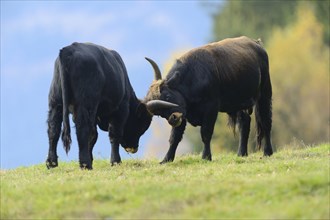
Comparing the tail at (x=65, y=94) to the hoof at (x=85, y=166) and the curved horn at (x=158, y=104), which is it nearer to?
the hoof at (x=85, y=166)

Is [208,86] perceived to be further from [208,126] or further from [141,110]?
[141,110]

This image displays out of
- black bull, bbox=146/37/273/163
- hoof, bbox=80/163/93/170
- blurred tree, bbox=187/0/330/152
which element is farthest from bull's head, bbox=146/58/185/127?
blurred tree, bbox=187/0/330/152

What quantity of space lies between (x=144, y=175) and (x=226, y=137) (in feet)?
106

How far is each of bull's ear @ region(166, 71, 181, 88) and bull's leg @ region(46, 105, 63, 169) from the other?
90.7 inches

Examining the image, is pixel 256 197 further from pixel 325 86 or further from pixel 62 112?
pixel 325 86

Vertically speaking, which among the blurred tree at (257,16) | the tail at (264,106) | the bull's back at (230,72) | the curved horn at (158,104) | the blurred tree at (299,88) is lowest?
the blurred tree at (299,88)

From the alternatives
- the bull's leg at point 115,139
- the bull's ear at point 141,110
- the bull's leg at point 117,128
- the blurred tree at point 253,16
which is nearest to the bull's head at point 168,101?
the bull's leg at point 117,128

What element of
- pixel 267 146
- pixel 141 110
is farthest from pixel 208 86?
pixel 267 146

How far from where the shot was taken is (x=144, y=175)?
16812 millimetres

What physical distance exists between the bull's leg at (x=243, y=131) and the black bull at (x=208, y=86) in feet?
1.69

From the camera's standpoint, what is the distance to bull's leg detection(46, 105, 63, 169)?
65.0ft

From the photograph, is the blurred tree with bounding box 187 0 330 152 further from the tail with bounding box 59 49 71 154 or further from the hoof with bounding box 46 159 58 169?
the tail with bounding box 59 49 71 154

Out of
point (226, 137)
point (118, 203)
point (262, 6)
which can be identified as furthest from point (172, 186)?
point (262, 6)

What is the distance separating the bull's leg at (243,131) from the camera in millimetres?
22469
